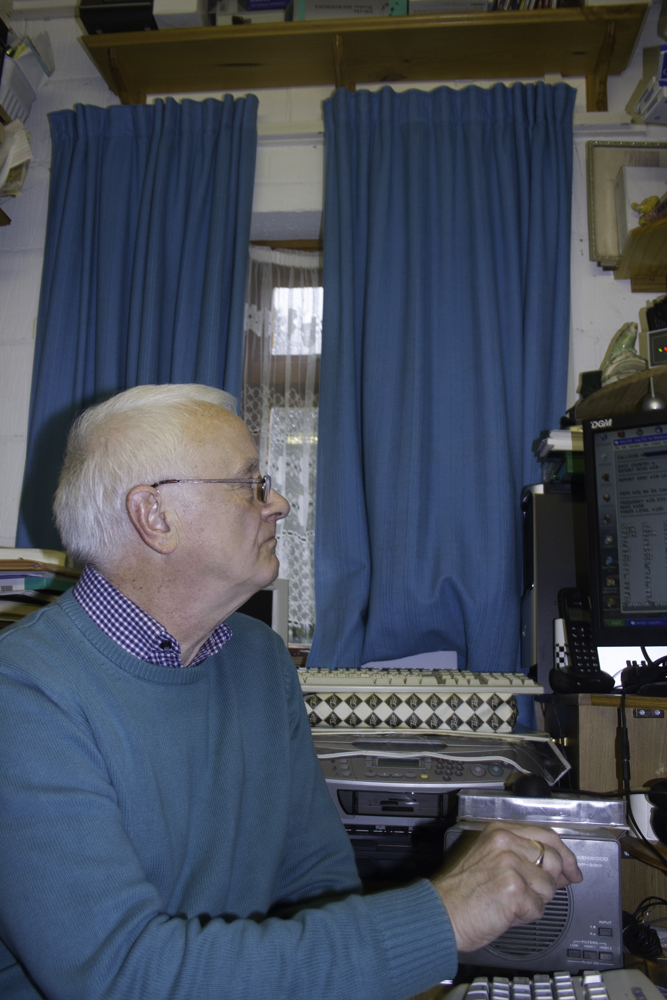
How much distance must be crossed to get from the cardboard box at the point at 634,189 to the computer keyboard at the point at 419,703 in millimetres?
1402

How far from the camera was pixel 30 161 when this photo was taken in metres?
2.44

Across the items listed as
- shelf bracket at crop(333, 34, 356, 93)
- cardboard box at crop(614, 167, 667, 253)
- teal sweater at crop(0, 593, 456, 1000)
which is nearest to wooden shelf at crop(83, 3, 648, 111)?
shelf bracket at crop(333, 34, 356, 93)

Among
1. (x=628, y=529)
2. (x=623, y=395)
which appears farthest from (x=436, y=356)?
(x=628, y=529)

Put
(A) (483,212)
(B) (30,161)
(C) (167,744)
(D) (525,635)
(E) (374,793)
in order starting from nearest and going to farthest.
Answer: (C) (167,744) → (E) (374,793) → (D) (525,635) → (A) (483,212) → (B) (30,161)

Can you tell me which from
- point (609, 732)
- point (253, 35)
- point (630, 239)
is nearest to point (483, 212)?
point (630, 239)

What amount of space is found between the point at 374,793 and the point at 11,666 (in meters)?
0.64

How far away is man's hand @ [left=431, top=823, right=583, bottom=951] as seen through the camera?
0.66 meters

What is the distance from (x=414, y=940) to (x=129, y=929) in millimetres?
240

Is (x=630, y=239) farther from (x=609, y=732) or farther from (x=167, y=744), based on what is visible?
(x=167, y=744)

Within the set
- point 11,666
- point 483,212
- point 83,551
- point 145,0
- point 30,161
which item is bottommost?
point 11,666

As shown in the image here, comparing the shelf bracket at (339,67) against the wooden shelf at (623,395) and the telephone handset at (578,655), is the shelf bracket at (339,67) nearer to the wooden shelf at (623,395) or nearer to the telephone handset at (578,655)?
the wooden shelf at (623,395)

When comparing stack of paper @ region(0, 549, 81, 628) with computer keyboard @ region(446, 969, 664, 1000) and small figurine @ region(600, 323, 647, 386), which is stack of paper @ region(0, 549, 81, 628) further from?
small figurine @ region(600, 323, 647, 386)

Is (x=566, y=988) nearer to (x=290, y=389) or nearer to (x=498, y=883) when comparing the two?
(x=498, y=883)

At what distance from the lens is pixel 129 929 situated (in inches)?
23.2
